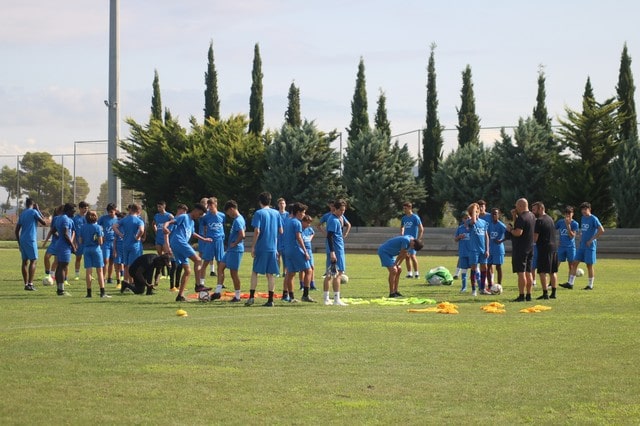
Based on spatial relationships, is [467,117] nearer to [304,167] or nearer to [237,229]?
[304,167]

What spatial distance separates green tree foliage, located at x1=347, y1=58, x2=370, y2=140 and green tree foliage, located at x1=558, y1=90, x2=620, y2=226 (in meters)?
13.5

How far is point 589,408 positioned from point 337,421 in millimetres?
2281

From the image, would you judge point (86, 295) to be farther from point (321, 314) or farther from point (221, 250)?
point (321, 314)

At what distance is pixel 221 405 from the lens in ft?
29.8

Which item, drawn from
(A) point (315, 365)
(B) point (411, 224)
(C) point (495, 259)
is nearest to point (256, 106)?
(B) point (411, 224)

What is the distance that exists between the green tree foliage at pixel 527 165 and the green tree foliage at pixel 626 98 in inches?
140

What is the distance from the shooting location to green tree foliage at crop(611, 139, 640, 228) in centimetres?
4744

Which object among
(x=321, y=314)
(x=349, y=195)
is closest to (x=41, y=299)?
(x=321, y=314)

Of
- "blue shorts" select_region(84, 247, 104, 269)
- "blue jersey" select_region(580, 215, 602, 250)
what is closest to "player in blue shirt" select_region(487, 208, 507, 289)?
"blue jersey" select_region(580, 215, 602, 250)

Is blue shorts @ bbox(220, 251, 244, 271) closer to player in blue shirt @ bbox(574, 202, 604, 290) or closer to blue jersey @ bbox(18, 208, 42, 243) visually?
blue jersey @ bbox(18, 208, 42, 243)

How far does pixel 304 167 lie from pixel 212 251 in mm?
33637

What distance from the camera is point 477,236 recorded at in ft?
75.5

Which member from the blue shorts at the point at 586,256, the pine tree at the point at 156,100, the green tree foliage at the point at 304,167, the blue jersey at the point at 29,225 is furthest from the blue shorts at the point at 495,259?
the pine tree at the point at 156,100

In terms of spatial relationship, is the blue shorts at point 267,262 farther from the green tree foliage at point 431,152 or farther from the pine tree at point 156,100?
the pine tree at point 156,100
